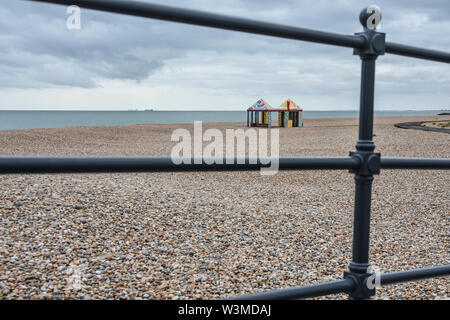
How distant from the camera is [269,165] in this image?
3.99 feet

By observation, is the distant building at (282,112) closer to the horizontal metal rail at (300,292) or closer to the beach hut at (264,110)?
the beach hut at (264,110)

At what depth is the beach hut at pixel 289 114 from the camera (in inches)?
1143

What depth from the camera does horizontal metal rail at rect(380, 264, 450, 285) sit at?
149cm

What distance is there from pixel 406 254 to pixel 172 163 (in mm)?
3676

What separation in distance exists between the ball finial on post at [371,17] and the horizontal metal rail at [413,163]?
0.43 metres

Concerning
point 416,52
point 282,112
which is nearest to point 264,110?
point 282,112

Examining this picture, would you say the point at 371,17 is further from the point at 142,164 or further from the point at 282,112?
the point at 282,112

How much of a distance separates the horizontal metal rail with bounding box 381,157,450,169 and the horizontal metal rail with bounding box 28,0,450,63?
0.37 metres

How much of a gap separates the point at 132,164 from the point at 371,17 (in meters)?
0.89

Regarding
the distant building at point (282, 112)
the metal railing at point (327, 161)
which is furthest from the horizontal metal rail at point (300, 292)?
the distant building at point (282, 112)

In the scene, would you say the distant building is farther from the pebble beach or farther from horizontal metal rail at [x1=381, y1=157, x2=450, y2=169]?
horizontal metal rail at [x1=381, y1=157, x2=450, y2=169]

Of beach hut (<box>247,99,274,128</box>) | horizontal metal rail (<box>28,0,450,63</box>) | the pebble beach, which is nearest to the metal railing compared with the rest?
horizontal metal rail (<box>28,0,450,63</box>)

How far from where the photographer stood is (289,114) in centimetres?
3041
